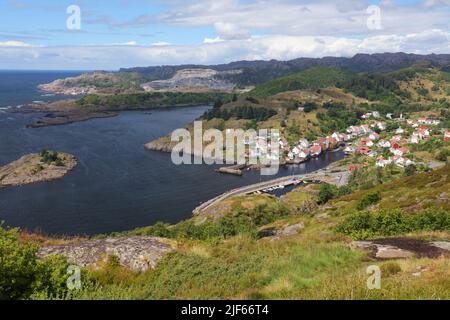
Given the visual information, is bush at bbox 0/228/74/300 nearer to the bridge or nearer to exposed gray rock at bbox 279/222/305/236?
exposed gray rock at bbox 279/222/305/236

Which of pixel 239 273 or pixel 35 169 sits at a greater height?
pixel 239 273

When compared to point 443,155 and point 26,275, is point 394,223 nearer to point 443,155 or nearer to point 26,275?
point 26,275

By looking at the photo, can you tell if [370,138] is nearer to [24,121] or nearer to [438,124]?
[438,124]

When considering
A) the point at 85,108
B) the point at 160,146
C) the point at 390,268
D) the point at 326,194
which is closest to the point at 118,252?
the point at 390,268

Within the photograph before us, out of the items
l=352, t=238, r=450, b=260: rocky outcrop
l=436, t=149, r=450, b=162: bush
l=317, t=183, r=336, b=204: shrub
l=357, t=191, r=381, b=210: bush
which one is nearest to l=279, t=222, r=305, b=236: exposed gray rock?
l=357, t=191, r=381, b=210: bush

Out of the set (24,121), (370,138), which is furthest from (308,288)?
(24,121)

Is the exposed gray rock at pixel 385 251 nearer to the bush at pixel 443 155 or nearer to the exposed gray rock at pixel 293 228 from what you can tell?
the exposed gray rock at pixel 293 228
